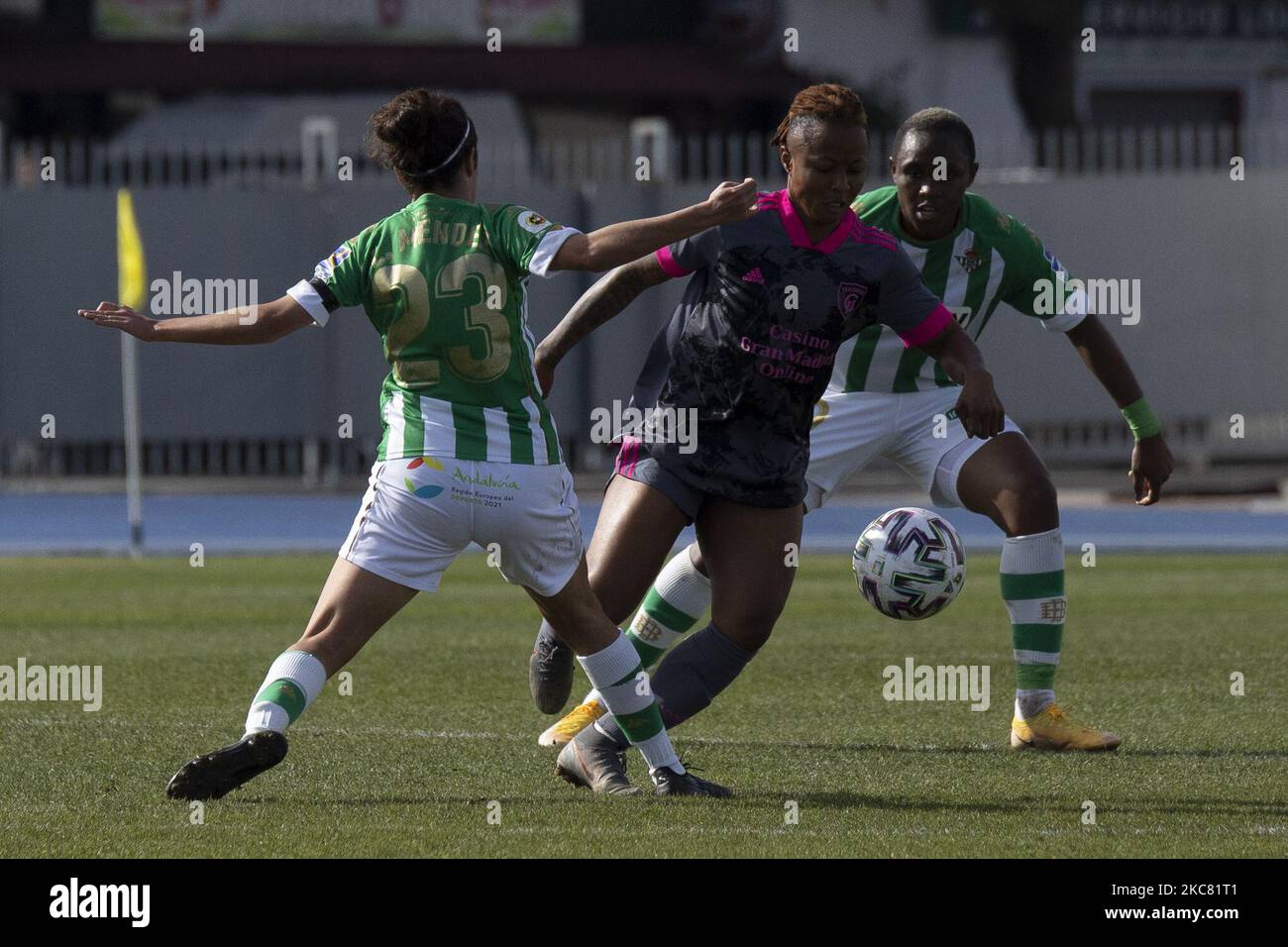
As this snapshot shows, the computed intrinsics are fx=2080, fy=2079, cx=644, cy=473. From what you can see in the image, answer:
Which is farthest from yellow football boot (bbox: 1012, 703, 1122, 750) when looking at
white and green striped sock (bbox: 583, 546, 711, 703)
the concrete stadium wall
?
the concrete stadium wall

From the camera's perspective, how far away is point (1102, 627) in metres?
11.4

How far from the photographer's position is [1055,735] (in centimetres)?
714

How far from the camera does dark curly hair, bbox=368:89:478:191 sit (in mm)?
5574

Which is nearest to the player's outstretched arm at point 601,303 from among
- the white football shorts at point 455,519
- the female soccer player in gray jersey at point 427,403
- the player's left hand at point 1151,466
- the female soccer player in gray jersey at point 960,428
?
the female soccer player in gray jersey at point 427,403

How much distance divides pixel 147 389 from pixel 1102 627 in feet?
48.7

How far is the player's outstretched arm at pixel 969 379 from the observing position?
5.89 m

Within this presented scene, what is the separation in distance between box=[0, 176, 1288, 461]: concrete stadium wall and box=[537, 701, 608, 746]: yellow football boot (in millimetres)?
16150

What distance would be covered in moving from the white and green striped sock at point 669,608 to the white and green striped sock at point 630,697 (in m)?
1.11

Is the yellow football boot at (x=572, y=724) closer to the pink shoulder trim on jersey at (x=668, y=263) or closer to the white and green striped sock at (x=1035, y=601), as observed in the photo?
the white and green striped sock at (x=1035, y=601)

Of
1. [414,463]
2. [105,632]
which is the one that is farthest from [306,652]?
[105,632]

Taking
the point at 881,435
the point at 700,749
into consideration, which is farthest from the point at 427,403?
the point at 881,435

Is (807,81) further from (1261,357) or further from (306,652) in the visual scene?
(306,652)

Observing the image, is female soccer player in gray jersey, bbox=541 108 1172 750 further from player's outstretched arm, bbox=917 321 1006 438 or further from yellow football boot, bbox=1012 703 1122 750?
player's outstretched arm, bbox=917 321 1006 438

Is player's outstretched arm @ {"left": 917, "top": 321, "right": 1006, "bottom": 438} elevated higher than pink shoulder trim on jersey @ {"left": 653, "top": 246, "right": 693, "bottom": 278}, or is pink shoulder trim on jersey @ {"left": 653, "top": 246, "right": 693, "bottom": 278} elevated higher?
pink shoulder trim on jersey @ {"left": 653, "top": 246, "right": 693, "bottom": 278}
